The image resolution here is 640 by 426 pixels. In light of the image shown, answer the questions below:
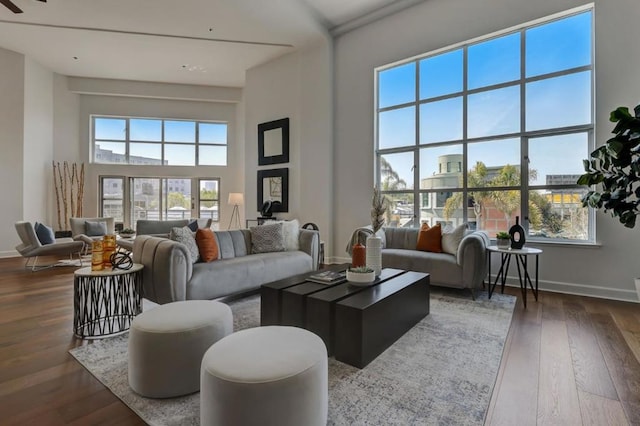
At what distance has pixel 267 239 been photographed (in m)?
4.16

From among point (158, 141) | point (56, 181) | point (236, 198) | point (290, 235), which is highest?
point (158, 141)

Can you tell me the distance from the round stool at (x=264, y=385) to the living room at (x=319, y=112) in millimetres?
3914

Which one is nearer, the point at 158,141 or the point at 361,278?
the point at 361,278

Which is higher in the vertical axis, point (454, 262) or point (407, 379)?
point (454, 262)

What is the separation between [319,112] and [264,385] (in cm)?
554

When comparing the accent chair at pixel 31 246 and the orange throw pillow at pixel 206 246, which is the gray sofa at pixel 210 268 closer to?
the orange throw pillow at pixel 206 246

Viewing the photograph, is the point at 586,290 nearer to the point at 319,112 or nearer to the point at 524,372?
the point at 524,372

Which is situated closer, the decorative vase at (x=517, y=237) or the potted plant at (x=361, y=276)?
the potted plant at (x=361, y=276)

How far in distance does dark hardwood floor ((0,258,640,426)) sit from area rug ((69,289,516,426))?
0.27ft

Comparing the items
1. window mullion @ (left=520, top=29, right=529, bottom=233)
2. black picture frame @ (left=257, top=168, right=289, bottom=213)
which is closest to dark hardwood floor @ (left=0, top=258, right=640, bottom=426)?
window mullion @ (left=520, top=29, right=529, bottom=233)

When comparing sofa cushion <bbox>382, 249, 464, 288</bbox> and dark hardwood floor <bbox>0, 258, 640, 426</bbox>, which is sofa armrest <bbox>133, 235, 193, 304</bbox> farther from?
sofa cushion <bbox>382, 249, 464, 288</bbox>

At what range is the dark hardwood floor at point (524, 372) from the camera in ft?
5.38

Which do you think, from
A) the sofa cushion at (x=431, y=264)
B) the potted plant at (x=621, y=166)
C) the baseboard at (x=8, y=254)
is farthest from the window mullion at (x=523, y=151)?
the baseboard at (x=8, y=254)

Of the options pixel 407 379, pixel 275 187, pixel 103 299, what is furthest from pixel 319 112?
pixel 407 379
